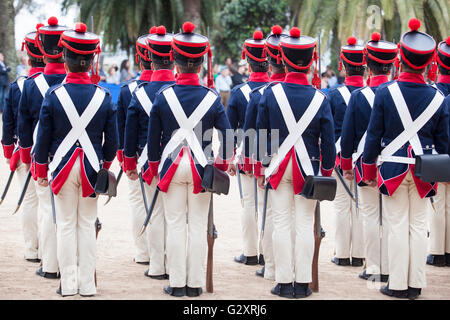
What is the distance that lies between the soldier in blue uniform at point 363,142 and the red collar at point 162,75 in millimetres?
1686

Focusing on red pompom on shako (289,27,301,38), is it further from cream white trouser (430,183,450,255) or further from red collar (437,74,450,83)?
cream white trouser (430,183,450,255)

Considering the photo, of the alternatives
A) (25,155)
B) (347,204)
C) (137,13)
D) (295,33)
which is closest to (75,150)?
(25,155)

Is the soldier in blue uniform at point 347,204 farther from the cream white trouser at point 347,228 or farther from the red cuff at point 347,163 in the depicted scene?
the red cuff at point 347,163

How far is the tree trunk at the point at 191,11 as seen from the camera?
887 inches

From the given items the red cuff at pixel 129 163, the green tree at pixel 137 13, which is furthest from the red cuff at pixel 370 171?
the green tree at pixel 137 13

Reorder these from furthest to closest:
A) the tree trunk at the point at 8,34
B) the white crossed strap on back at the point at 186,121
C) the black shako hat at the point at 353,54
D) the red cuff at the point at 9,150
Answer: the tree trunk at the point at 8,34 < the black shako hat at the point at 353,54 < the red cuff at the point at 9,150 < the white crossed strap on back at the point at 186,121

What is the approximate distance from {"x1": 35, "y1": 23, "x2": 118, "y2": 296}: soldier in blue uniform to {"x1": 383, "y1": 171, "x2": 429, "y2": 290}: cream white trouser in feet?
8.01

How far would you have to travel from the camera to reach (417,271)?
6.08 metres

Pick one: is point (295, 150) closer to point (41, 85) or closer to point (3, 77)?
point (41, 85)

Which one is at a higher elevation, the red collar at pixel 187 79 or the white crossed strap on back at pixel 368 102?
the red collar at pixel 187 79

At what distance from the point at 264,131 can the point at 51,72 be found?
2.01m

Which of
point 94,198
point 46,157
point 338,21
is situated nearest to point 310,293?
point 94,198

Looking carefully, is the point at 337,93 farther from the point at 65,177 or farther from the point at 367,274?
the point at 65,177

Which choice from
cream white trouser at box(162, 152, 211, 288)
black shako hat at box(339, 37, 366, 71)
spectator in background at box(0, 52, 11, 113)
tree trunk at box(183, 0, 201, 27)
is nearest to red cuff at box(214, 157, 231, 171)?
cream white trouser at box(162, 152, 211, 288)
